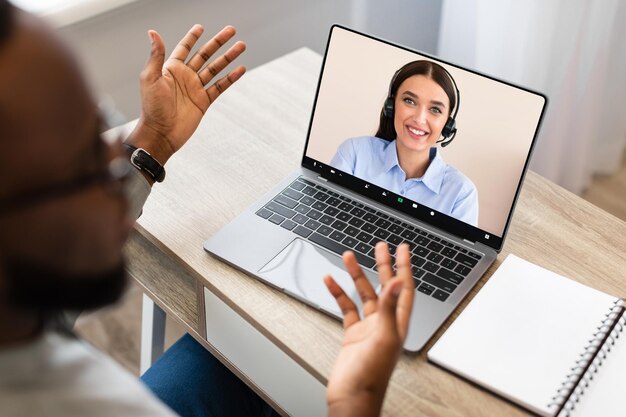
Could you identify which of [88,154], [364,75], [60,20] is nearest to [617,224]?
[364,75]

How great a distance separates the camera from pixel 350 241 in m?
1.14

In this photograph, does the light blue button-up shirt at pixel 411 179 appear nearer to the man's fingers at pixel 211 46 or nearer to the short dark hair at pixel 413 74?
the short dark hair at pixel 413 74

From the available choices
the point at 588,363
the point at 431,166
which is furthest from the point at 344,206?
the point at 588,363

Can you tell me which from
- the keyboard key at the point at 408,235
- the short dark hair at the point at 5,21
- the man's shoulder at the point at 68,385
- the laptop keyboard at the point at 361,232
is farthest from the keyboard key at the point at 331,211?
the short dark hair at the point at 5,21

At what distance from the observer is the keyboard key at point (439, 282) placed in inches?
42.3

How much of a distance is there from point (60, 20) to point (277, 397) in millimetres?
992

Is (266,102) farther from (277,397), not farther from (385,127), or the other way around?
(277,397)

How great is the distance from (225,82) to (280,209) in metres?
0.21

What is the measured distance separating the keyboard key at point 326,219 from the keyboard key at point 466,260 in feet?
0.61

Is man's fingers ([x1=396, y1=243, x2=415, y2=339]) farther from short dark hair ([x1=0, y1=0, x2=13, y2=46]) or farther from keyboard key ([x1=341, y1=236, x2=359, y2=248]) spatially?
short dark hair ([x1=0, y1=0, x2=13, y2=46])

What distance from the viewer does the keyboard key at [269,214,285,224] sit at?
3.86 feet

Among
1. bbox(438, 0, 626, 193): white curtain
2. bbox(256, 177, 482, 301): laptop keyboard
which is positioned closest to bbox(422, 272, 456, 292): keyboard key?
bbox(256, 177, 482, 301): laptop keyboard

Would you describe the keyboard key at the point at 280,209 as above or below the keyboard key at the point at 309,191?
below

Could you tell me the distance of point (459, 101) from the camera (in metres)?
1.11
